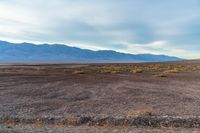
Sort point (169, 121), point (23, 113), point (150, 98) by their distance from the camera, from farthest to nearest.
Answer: point (150, 98), point (23, 113), point (169, 121)

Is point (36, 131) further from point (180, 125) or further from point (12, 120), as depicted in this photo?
point (180, 125)

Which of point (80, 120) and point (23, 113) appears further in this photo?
point (23, 113)

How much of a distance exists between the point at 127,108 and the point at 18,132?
7253 millimetres

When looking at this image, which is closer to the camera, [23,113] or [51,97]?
[23,113]

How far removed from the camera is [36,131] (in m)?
10.1

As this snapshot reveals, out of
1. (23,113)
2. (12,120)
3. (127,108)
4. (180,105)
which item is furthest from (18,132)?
(180,105)

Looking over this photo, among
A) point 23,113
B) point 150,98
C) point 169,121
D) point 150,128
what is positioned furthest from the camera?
point 150,98

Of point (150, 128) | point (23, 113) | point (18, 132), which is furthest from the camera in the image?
point (23, 113)

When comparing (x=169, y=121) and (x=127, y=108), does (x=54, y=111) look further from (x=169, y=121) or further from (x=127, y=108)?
(x=169, y=121)

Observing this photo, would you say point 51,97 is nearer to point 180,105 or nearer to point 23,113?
point 23,113

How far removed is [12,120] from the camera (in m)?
12.3

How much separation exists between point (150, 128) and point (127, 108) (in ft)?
15.8

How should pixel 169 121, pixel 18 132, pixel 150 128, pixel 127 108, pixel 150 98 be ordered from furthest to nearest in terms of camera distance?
pixel 150 98
pixel 127 108
pixel 169 121
pixel 150 128
pixel 18 132

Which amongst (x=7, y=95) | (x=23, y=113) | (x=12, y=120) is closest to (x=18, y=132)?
(x=12, y=120)
